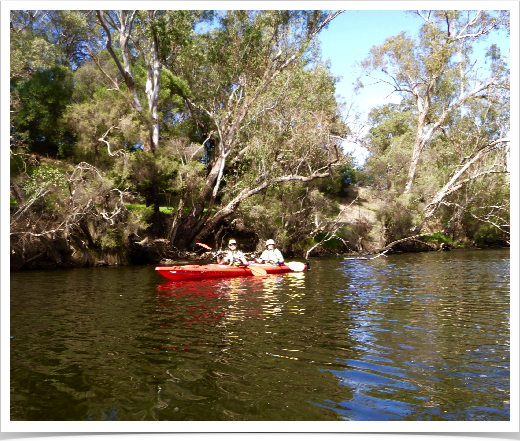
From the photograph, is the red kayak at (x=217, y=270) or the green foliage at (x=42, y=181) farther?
the green foliage at (x=42, y=181)

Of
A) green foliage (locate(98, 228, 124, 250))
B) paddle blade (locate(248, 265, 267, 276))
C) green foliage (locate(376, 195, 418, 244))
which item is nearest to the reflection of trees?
paddle blade (locate(248, 265, 267, 276))

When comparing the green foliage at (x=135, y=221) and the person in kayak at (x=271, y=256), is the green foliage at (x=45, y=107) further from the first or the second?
the person in kayak at (x=271, y=256)

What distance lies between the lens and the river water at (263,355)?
4.73 metres

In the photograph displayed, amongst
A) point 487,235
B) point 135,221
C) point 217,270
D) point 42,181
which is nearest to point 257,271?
point 217,270

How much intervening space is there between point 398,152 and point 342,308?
28875mm

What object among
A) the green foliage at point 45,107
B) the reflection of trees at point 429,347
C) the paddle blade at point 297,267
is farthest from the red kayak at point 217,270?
the green foliage at point 45,107

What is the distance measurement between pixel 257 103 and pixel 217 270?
1329cm

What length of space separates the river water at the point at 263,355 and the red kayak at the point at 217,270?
105 inches

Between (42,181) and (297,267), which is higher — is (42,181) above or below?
above

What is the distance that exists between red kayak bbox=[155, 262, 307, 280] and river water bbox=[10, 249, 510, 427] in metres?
2.66

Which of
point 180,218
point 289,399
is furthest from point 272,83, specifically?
point 289,399

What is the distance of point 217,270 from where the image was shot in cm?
1633

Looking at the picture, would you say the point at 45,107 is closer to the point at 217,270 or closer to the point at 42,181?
the point at 42,181

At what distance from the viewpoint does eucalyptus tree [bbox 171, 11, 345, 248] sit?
2659 cm
